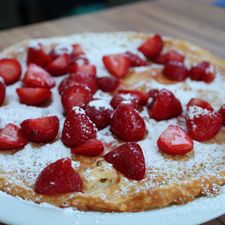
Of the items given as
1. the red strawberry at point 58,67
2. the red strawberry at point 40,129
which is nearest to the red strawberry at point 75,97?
the red strawberry at point 40,129

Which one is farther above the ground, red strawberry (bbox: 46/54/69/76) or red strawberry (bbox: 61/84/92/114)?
red strawberry (bbox: 61/84/92/114)

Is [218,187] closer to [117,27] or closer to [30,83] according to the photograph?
[30,83]

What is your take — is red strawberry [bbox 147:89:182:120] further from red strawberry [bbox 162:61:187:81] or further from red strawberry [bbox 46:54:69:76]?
red strawberry [bbox 46:54:69:76]

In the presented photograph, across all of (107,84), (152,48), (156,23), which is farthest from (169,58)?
(156,23)

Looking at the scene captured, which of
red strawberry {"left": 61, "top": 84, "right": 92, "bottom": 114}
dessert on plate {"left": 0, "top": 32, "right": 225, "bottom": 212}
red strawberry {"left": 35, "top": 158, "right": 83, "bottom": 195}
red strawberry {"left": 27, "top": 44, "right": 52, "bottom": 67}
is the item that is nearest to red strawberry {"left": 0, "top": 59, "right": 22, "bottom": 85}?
dessert on plate {"left": 0, "top": 32, "right": 225, "bottom": 212}

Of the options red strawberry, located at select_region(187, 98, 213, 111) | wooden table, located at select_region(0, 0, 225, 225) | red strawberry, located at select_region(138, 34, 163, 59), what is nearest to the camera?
red strawberry, located at select_region(187, 98, 213, 111)

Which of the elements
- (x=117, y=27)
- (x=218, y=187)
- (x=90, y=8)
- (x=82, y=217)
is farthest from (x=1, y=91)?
(x=90, y=8)

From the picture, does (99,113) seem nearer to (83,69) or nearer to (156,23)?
(83,69)
